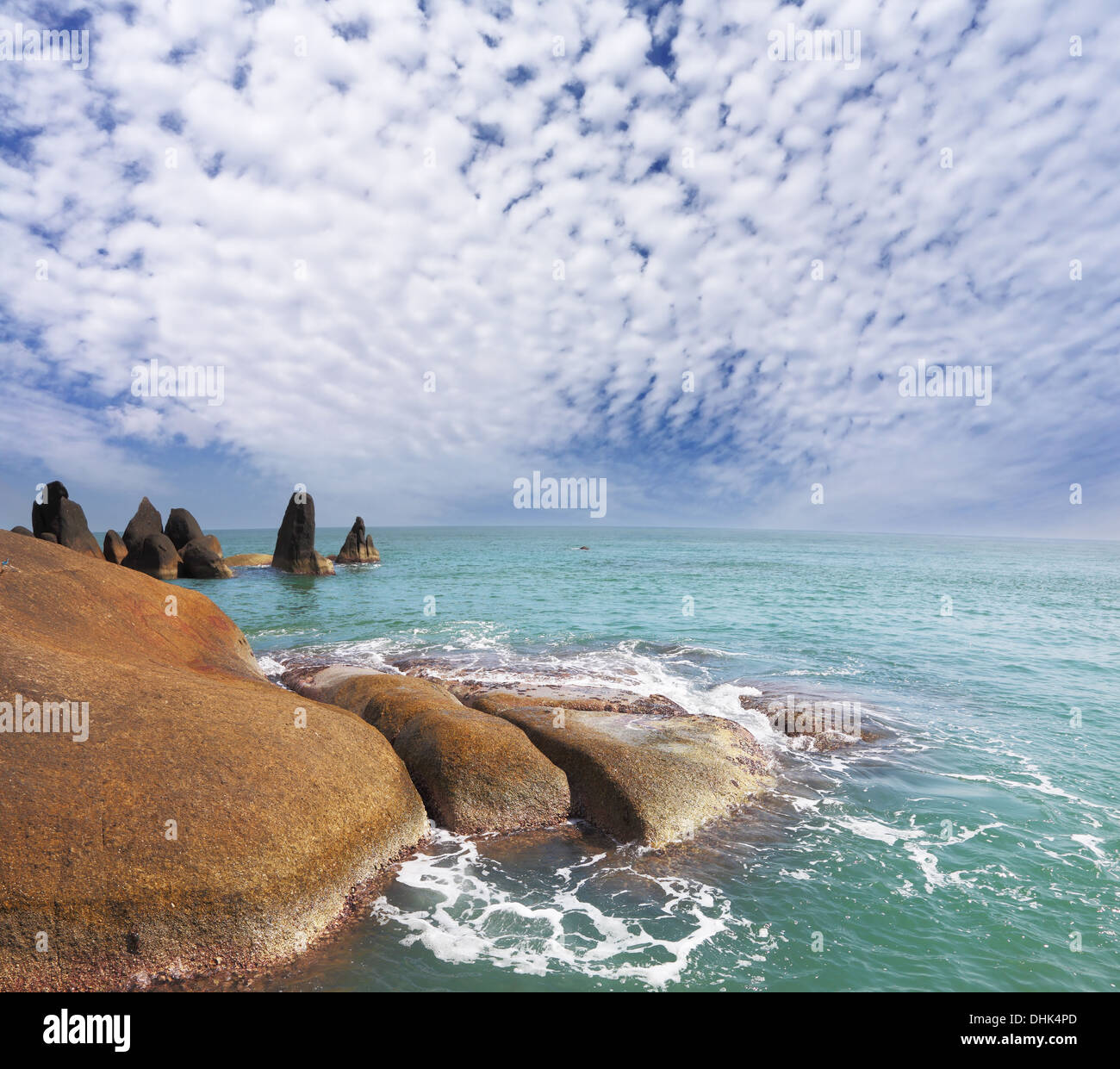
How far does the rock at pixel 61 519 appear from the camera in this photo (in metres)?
42.6

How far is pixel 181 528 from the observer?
51469 millimetres

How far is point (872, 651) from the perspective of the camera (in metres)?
22.6

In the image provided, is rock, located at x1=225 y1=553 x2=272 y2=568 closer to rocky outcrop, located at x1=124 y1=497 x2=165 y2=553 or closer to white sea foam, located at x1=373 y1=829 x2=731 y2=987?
rocky outcrop, located at x1=124 y1=497 x2=165 y2=553

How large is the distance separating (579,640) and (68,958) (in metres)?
19.4

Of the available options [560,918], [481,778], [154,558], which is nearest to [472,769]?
[481,778]

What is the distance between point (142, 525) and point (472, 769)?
52.8m

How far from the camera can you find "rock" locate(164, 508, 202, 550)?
168 ft

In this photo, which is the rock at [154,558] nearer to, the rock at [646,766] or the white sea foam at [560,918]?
the rock at [646,766]

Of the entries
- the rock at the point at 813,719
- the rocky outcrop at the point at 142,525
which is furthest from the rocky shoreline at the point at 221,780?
the rocky outcrop at the point at 142,525

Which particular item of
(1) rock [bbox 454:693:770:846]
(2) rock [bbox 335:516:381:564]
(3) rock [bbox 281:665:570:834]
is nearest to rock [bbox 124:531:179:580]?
(2) rock [bbox 335:516:381:564]

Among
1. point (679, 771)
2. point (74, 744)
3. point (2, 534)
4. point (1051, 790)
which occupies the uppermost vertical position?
point (2, 534)

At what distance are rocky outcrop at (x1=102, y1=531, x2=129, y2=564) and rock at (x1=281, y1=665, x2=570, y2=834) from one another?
4914 centimetres
